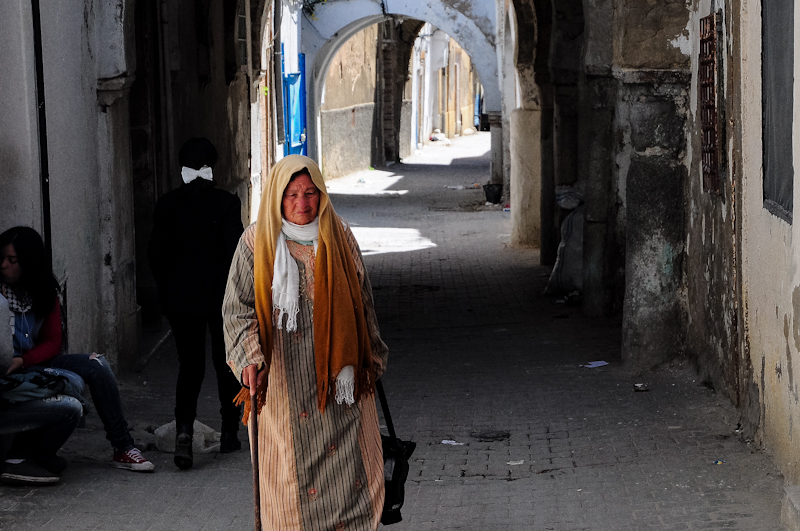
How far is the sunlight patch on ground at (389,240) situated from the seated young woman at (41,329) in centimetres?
879

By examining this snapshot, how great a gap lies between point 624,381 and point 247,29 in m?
7.77

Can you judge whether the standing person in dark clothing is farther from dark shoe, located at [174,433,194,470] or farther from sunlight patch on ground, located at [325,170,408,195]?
sunlight patch on ground, located at [325,170,408,195]

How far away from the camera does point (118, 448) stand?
5109mm

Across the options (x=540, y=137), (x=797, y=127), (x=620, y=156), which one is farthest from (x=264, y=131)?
(x=797, y=127)

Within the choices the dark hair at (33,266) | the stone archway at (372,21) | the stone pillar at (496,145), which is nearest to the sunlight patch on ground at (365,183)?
the stone archway at (372,21)

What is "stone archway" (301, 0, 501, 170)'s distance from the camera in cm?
2153

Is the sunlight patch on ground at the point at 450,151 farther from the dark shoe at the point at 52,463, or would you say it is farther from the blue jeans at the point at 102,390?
the dark shoe at the point at 52,463

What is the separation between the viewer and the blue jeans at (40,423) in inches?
181

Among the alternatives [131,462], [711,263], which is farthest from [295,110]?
[131,462]

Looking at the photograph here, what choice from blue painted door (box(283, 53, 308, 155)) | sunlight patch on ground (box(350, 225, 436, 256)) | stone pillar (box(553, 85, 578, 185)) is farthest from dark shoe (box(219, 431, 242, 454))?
blue painted door (box(283, 53, 308, 155))

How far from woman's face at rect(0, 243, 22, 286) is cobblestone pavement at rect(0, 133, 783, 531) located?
0.96m

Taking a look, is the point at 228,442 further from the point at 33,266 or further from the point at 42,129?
the point at 42,129

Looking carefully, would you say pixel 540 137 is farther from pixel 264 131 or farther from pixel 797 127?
pixel 797 127

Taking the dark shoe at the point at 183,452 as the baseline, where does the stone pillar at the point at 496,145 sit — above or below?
above
